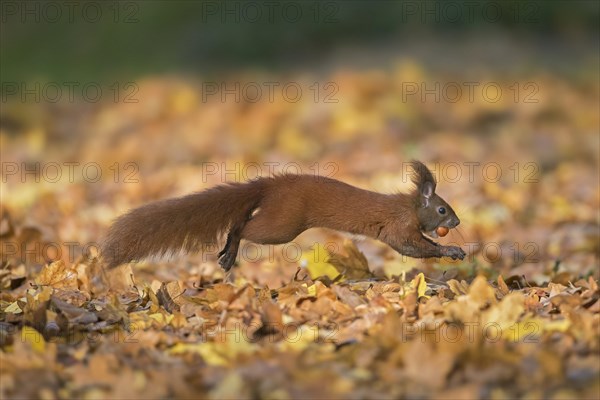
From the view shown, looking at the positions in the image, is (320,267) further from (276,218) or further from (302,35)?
(302,35)

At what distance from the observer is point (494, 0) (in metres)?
A: 16.1

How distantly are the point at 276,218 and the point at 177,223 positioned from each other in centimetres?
53

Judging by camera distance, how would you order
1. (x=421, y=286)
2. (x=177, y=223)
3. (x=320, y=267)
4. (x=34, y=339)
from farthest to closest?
(x=320, y=267) < (x=177, y=223) < (x=421, y=286) < (x=34, y=339)

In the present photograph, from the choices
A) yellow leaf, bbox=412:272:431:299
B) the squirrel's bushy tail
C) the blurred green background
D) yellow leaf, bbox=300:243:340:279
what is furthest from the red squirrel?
the blurred green background

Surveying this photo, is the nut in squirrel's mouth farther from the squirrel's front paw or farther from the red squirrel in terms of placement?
the squirrel's front paw

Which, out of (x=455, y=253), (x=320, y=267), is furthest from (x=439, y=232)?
(x=320, y=267)

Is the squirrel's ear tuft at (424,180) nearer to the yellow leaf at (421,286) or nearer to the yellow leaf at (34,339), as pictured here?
the yellow leaf at (421,286)

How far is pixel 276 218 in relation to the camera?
211 inches

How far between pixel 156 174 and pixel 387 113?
2.98m

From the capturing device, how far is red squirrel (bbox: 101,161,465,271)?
507 cm

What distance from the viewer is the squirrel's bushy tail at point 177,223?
502cm

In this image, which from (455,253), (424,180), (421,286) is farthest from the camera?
(424,180)

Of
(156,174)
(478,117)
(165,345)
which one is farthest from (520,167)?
(165,345)

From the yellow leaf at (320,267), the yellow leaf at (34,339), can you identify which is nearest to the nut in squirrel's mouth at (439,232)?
the yellow leaf at (320,267)
